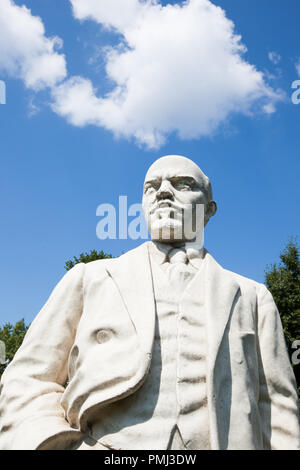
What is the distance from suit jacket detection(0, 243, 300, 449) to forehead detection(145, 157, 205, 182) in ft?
2.55

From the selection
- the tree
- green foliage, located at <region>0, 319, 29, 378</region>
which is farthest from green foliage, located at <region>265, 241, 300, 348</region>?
green foliage, located at <region>0, 319, 29, 378</region>

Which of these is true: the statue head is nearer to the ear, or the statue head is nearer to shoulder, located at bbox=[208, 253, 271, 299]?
the ear

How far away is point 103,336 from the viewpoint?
11.4 feet

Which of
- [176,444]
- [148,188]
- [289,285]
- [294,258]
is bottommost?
[176,444]

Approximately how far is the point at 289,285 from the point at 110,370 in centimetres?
Result: 1621

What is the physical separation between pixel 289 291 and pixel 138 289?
15633 millimetres

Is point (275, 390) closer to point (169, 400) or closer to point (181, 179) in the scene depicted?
point (169, 400)

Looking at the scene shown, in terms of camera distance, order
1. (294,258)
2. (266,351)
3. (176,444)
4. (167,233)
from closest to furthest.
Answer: (176,444) < (266,351) < (167,233) < (294,258)

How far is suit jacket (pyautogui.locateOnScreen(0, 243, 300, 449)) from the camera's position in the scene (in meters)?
3.20

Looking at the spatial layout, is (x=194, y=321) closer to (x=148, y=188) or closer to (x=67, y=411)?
(x=67, y=411)

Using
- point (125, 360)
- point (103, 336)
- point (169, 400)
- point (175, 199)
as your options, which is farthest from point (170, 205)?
point (169, 400)

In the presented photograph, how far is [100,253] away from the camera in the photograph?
62.3ft

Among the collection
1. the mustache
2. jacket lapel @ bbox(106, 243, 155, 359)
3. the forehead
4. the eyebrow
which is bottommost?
jacket lapel @ bbox(106, 243, 155, 359)

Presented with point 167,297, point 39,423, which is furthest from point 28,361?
point 167,297
